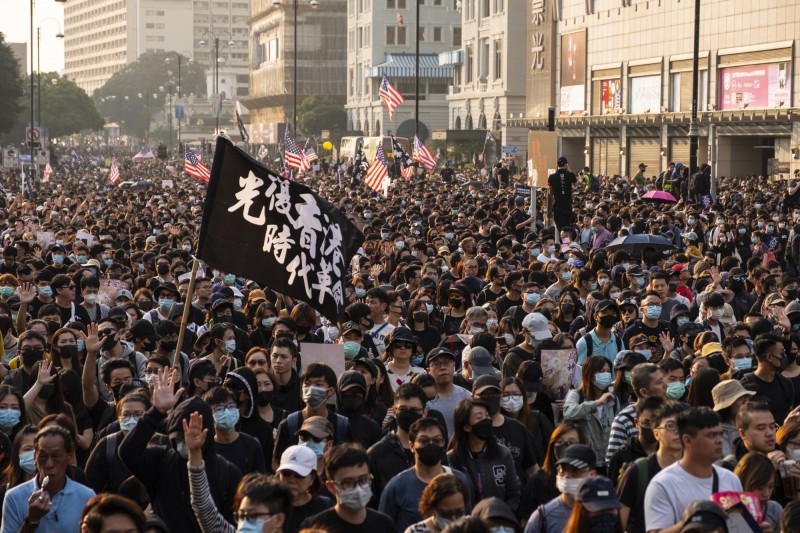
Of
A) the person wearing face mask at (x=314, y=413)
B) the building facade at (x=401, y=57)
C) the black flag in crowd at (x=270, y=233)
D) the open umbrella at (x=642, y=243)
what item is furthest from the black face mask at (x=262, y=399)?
the building facade at (x=401, y=57)

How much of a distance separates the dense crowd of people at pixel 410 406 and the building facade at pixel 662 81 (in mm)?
33553

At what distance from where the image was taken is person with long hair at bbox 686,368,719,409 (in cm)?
865

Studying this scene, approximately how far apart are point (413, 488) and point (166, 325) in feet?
14.0

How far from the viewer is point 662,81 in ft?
206

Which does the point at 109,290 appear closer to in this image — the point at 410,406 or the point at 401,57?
the point at 410,406

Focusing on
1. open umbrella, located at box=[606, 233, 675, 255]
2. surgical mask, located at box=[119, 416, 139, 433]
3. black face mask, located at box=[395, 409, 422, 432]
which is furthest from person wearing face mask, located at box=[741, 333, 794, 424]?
Result: open umbrella, located at box=[606, 233, 675, 255]

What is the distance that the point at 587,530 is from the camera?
6.00 metres

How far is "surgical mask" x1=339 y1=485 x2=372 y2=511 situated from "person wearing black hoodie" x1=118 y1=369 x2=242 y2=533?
3.38ft

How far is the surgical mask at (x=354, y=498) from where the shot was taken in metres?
6.35

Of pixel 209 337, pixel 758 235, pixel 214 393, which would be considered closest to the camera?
pixel 214 393

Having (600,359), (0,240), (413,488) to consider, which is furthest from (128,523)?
(0,240)

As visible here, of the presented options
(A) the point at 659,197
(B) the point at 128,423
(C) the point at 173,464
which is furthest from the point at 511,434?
(A) the point at 659,197

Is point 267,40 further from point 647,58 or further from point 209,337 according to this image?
point 209,337

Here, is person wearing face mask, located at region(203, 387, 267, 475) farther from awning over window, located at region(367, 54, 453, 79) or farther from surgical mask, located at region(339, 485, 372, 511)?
awning over window, located at region(367, 54, 453, 79)
